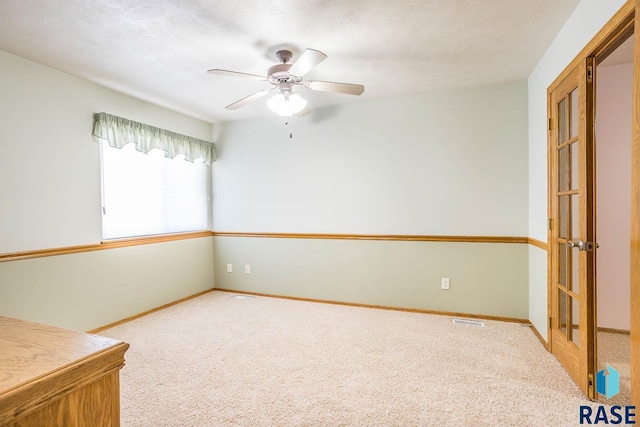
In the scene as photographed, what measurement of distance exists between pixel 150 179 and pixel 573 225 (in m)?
4.01

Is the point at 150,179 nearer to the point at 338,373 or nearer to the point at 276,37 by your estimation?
the point at 276,37

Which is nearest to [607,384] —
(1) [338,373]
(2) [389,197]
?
(1) [338,373]

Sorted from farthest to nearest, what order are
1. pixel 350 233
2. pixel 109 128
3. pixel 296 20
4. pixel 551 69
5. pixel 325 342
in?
pixel 350 233 → pixel 109 128 → pixel 325 342 → pixel 551 69 → pixel 296 20

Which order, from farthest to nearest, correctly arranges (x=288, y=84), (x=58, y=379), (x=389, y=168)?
(x=389, y=168) < (x=288, y=84) < (x=58, y=379)

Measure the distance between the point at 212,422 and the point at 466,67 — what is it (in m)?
3.25

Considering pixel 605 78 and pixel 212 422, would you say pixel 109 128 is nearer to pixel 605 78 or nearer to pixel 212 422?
pixel 212 422

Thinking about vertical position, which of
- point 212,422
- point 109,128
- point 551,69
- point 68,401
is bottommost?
point 212,422

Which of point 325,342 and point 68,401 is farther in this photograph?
point 325,342

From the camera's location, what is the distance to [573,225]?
216cm

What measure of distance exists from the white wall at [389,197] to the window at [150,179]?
36cm

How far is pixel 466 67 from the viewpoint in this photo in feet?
9.43

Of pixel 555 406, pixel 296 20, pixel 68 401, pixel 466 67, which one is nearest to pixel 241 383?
pixel 68 401

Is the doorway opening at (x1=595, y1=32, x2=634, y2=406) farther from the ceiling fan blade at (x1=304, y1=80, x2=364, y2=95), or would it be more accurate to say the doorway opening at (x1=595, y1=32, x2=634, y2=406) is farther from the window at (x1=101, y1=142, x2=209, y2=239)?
the window at (x1=101, y1=142, x2=209, y2=239)

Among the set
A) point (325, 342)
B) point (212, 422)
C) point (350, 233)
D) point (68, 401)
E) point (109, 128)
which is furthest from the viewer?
point (350, 233)
